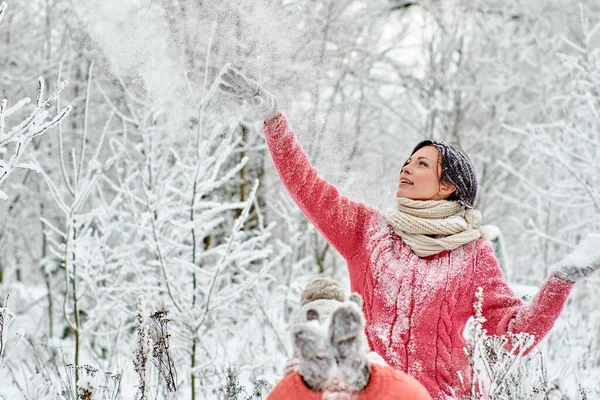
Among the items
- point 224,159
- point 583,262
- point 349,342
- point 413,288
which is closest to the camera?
point 349,342

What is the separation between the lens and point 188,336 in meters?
3.74

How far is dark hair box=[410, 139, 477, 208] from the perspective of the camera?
6.93ft

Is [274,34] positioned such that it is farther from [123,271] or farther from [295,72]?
[123,271]

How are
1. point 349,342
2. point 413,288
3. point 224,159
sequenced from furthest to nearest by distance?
point 224,159
point 413,288
point 349,342

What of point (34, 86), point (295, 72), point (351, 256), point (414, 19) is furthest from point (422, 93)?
point (351, 256)

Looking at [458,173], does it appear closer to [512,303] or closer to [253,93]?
[512,303]

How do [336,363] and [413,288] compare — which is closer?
[336,363]

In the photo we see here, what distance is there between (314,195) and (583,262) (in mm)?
914

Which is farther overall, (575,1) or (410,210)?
(575,1)

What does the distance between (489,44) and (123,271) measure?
26.6 feet

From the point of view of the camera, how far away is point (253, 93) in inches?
81.3

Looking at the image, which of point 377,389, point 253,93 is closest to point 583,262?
point 377,389

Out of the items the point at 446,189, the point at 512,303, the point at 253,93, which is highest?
the point at 253,93

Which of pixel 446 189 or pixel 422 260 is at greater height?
pixel 446 189
